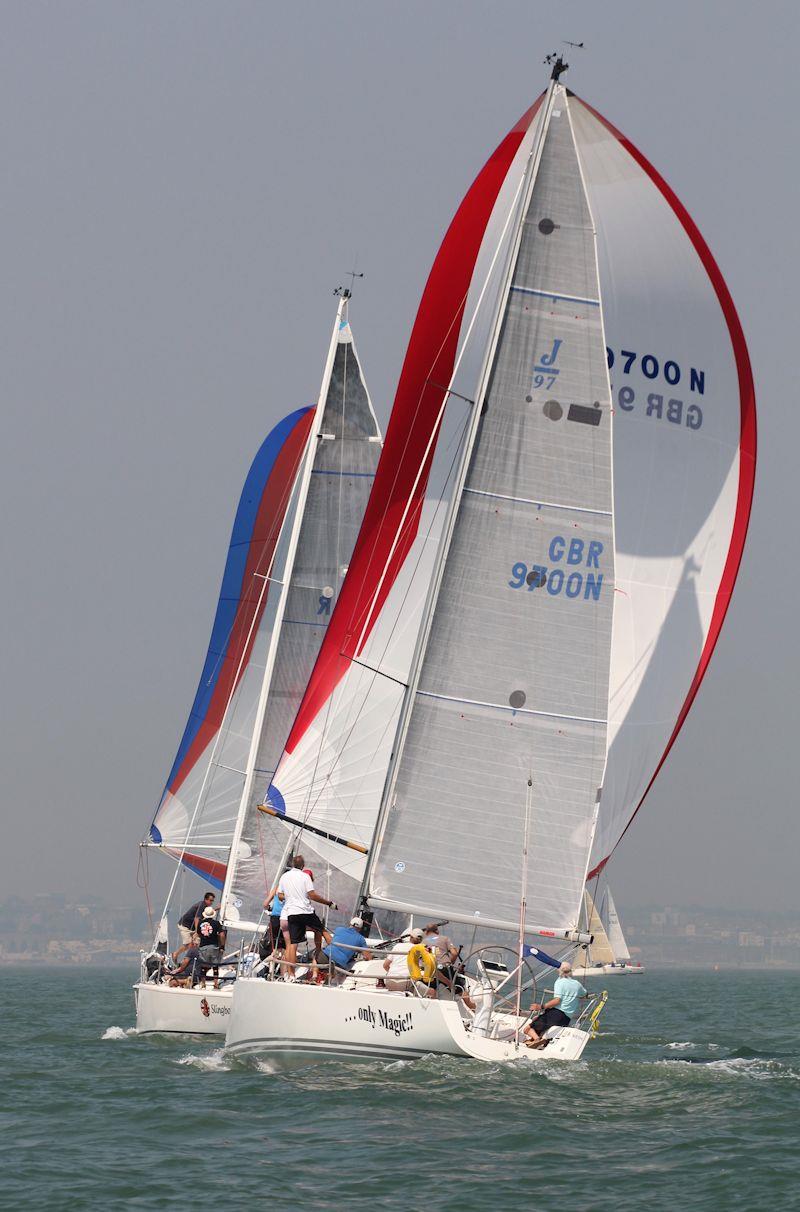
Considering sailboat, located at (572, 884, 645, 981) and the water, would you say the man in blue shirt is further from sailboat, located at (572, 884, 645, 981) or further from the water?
sailboat, located at (572, 884, 645, 981)

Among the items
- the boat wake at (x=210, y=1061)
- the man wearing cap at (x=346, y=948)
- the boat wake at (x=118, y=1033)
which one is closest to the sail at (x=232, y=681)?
the boat wake at (x=118, y=1033)

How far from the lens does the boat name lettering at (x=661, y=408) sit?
1986 cm

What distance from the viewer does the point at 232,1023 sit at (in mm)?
17484

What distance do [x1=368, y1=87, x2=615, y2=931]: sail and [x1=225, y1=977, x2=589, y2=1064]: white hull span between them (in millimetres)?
1409

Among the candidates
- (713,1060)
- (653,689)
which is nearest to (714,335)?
(653,689)

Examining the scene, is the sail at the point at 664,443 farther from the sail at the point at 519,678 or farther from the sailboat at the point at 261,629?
the sailboat at the point at 261,629

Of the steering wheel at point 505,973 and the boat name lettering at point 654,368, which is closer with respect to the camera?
the steering wheel at point 505,973

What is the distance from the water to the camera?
11820 mm

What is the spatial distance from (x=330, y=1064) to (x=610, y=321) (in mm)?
8845

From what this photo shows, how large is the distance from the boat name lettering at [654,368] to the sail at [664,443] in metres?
0.01

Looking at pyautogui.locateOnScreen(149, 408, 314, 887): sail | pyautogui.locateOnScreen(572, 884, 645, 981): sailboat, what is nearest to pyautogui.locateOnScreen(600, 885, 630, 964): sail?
pyautogui.locateOnScreen(572, 884, 645, 981): sailboat

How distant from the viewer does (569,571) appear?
17.3 meters

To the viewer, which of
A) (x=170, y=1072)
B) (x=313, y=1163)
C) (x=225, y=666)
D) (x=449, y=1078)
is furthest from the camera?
(x=225, y=666)

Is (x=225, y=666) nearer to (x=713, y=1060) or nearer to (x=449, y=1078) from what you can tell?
(x=713, y=1060)
